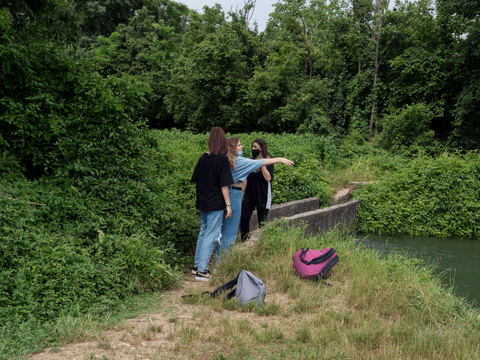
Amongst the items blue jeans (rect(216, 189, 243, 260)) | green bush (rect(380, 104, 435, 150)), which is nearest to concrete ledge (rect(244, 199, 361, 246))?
blue jeans (rect(216, 189, 243, 260))

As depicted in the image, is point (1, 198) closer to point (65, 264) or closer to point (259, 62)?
point (65, 264)

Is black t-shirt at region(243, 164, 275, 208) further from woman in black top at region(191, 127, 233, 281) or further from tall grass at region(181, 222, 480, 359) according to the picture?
woman in black top at region(191, 127, 233, 281)

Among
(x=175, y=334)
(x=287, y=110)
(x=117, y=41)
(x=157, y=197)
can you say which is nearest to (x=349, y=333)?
(x=175, y=334)

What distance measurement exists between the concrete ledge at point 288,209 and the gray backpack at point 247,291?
3.39 meters

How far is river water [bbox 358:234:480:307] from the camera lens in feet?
23.6

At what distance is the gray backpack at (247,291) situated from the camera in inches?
174

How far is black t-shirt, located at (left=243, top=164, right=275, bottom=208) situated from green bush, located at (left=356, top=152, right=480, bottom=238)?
19.8ft

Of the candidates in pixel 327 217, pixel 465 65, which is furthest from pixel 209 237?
pixel 465 65

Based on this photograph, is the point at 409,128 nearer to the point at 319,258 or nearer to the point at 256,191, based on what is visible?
the point at 256,191

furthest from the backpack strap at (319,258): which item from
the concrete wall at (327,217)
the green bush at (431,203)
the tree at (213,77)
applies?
the tree at (213,77)

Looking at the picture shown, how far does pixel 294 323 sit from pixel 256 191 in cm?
273

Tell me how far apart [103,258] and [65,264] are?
477 mm

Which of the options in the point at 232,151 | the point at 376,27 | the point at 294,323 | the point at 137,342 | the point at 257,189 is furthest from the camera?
the point at 376,27

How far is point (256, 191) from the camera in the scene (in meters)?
6.52
